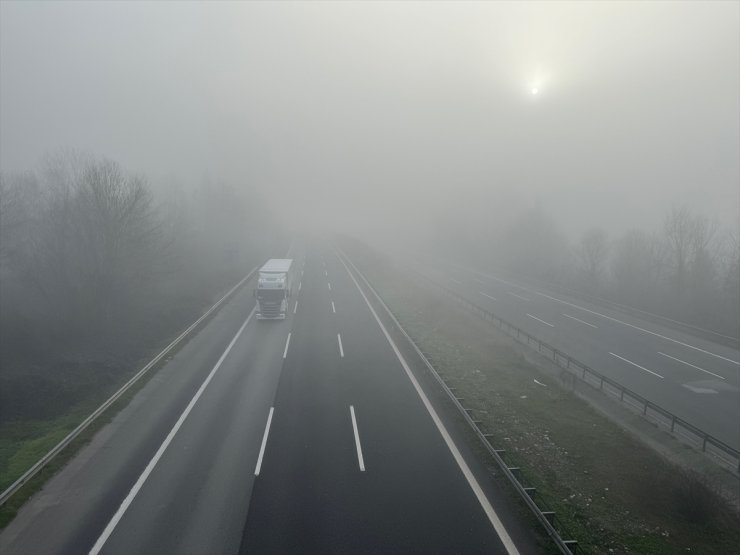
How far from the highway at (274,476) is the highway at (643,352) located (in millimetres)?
11893

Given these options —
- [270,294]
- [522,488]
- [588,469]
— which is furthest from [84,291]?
[588,469]

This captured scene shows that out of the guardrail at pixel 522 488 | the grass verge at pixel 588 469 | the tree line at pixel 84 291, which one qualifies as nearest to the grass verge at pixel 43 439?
the tree line at pixel 84 291

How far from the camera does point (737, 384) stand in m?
24.0

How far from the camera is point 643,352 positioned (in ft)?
97.0

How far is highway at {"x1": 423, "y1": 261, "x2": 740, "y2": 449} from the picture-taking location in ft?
67.7

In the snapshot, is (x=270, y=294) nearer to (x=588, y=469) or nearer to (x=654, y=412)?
(x=588, y=469)

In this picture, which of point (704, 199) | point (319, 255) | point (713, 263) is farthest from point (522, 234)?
point (704, 199)

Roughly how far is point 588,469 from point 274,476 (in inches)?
387

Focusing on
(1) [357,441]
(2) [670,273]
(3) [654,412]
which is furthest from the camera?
(2) [670,273]

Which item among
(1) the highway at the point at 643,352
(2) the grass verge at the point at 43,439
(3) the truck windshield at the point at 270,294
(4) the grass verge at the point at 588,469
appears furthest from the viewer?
(3) the truck windshield at the point at 270,294

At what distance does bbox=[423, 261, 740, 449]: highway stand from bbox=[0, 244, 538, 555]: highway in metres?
11.9

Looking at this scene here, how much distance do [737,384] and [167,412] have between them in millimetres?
28444

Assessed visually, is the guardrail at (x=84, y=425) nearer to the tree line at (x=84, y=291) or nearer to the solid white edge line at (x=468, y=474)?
the tree line at (x=84, y=291)

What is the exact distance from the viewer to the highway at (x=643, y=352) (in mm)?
20641
